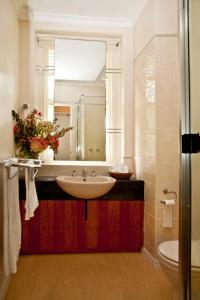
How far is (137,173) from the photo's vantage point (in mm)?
3350

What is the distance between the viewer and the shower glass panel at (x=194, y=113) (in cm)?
131

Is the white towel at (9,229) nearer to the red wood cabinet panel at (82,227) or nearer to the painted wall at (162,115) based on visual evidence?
the red wood cabinet panel at (82,227)

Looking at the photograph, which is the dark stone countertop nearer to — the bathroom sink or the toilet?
the bathroom sink

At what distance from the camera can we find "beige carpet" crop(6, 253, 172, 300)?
2203mm

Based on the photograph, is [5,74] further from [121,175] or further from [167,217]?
[167,217]

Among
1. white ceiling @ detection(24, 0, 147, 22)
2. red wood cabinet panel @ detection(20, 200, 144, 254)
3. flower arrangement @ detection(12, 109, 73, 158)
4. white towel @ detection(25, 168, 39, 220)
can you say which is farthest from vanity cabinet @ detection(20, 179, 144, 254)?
white ceiling @ detection(24, 0, 147, 22)

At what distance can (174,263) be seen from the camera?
1.88 meters

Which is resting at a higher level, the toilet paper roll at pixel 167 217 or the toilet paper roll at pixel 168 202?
the toilet paper roll at pixel 168 202

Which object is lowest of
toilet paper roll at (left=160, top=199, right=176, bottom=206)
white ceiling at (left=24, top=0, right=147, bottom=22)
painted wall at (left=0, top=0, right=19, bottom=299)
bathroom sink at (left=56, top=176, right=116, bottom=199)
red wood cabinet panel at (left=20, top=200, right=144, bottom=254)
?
red wood cabinet panel at (left=20, top=200, right=144, bottom=254)

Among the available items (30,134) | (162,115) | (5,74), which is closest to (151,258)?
(162,115)

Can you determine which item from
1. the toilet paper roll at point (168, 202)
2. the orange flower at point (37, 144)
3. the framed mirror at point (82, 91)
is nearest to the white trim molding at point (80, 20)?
the framed mirror at point (82, 91)

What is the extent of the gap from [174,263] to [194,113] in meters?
1.07

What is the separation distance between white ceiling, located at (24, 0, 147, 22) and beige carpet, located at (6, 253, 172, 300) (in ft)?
8.77

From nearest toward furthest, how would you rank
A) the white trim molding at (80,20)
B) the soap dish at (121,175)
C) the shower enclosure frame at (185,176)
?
the shower enclosure frame at (185,176) → the soap dish at (121,175) → the white trim molding at (80,20)
